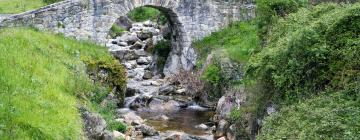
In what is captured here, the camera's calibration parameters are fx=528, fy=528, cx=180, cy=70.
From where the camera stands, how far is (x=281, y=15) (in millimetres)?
20609

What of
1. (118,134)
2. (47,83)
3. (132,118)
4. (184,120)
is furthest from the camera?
(184,120)

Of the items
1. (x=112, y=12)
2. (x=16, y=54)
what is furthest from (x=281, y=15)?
(x=16, y=54)

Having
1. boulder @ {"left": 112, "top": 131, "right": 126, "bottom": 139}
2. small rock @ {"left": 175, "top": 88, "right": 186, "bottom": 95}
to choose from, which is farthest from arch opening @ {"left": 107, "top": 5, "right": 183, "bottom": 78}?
boulder @ {"left": 112, "top": 131, "right": 126, "bottom": 139}

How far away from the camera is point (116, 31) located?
135 ft

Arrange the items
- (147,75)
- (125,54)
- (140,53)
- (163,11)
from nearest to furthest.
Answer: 1. (163,11)
2. (147,75)
3. (125,54)
4. (140,53)

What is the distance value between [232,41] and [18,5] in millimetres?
10731

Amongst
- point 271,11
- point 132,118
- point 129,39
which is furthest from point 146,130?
point 129,39

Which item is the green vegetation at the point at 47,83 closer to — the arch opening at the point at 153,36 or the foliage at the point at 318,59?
the arch opening at the point at 153,36

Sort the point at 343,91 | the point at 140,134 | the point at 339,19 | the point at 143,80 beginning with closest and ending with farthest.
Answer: the point at 343,91 → the point at 339,19 → the point at 140,134 → the point at 143,80

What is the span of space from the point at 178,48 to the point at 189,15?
2128mm

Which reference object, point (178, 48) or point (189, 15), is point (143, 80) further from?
point (189, 15)

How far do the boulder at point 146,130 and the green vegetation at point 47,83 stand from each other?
1.45 metres

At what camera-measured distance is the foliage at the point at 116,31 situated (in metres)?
40.3

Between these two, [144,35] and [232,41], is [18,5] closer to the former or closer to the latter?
[232,41]
